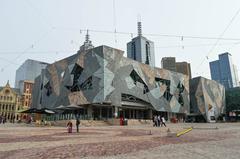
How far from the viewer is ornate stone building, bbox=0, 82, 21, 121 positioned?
90088mm

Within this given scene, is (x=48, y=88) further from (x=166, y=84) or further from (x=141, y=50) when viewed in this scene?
(x=141, y=50)

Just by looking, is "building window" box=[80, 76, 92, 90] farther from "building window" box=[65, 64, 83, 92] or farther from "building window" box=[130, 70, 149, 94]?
"building window" box=[130, 70, 149, 94]

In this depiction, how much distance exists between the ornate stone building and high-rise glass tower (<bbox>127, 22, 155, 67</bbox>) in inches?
3046

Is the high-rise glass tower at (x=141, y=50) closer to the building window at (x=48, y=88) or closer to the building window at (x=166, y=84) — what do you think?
the building window at (x=166, y=84)

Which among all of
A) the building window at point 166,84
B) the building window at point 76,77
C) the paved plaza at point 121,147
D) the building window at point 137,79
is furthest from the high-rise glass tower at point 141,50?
the paved plaza at point 121,147

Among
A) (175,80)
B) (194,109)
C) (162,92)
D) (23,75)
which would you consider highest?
(23,75)

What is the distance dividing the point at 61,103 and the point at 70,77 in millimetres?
6648

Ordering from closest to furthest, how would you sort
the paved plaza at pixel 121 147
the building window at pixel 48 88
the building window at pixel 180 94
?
the paved plaza at pixel 121 147 < the building window at pixel 48 88 < the building window at pixel 180 94

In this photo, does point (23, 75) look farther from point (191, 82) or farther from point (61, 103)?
point (191, 82)

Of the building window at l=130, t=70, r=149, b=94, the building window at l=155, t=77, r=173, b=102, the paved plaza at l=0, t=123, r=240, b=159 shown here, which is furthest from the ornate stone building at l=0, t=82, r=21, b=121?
the paved plaza at l=0, t=123, r=240, b=159

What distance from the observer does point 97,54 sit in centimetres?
4381

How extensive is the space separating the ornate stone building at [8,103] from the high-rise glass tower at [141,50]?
254 ft

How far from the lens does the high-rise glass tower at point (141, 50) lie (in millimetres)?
136625

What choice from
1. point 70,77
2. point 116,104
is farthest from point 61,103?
point 116,104
